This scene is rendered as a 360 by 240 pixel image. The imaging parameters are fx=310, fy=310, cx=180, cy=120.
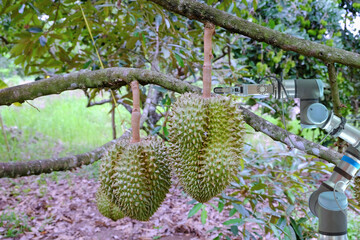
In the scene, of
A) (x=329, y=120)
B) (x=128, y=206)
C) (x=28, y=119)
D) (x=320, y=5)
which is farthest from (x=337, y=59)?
(x=28, y=119)

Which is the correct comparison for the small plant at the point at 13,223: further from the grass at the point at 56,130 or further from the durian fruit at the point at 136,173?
the durian fruit at the point at 136,173

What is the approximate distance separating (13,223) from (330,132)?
2.96 metres

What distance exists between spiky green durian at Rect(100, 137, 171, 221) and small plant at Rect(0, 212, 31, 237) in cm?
219

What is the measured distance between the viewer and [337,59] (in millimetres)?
866

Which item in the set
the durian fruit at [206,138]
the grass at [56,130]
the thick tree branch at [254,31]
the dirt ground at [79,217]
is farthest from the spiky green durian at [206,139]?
the grass at [56,130]

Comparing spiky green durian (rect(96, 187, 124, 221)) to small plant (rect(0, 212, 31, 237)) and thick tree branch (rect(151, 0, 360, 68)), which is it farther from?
small plant (rect(0, 212, 31, 237))

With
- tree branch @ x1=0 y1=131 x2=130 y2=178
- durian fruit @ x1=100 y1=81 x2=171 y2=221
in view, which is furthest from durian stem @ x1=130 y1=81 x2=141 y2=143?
tree branch @ x1=0 y1=131 x2=130 y2=178

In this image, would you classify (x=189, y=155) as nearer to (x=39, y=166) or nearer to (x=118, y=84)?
(x=118, y=84)

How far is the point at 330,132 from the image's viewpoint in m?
0.94

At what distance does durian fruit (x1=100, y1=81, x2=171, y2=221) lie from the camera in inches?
37.4

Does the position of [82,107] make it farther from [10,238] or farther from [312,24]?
[312,24]

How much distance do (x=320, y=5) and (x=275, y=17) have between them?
499 millimetres

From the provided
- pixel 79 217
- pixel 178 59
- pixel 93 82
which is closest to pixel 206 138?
pixel 93 82

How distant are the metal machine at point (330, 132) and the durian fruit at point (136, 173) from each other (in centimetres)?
27
